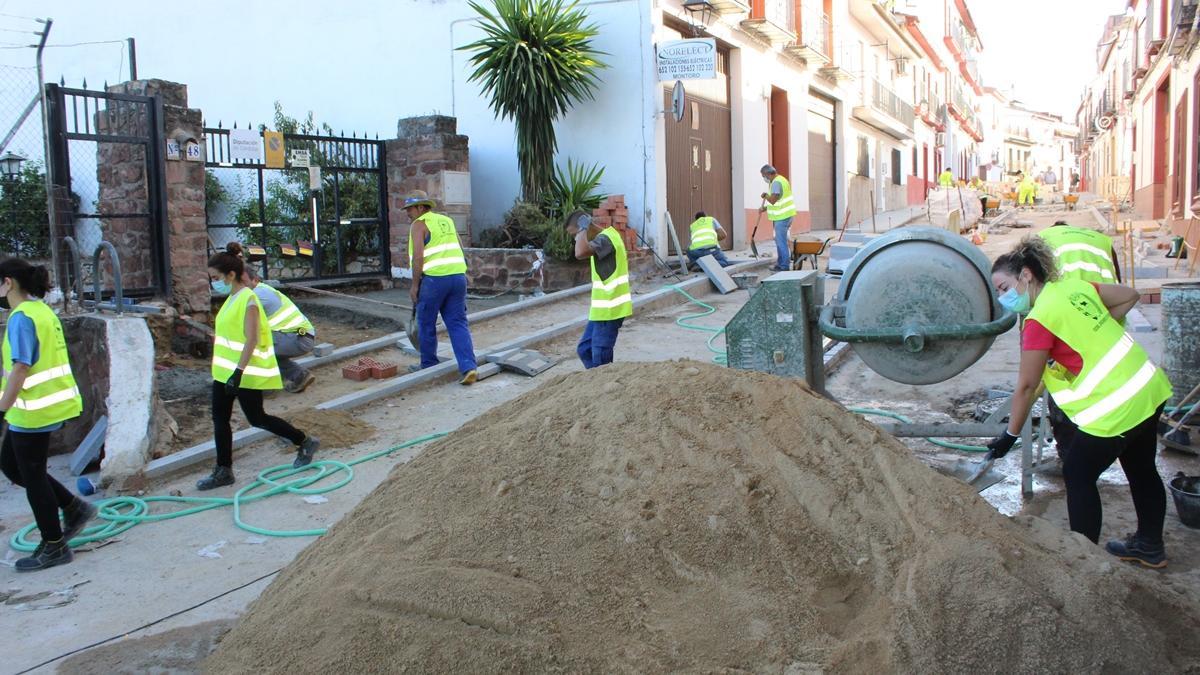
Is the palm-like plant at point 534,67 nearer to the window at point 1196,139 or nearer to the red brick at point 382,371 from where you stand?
the red brick at point 382,371

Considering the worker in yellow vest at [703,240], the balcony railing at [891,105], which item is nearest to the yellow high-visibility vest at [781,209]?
the worker in yellow vest at [703,240]

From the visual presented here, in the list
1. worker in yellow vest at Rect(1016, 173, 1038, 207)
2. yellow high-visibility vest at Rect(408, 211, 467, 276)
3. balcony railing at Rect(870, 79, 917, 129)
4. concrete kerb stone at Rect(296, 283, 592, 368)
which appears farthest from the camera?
worker in yellow vest at Rect(1016, 173, 1038, 207)

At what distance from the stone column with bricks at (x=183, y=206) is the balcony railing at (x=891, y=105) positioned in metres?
24.6

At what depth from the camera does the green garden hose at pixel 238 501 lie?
5.00 meters

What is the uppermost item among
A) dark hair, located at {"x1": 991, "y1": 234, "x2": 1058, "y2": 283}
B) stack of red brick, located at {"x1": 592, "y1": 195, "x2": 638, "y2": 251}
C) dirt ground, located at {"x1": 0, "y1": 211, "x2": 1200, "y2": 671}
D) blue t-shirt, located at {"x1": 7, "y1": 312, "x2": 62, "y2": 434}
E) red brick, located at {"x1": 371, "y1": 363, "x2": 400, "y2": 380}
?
stack of red brick, located at {"x1": 592, "y1": 195, "x2": 638, "y2": 251}

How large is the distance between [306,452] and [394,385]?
1856mm

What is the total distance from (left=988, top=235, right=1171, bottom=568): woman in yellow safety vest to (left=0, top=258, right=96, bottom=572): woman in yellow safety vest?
4.54m

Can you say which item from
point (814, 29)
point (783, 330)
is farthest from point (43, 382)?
point (814, 29)

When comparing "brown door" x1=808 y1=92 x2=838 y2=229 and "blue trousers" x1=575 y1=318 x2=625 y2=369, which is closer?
"blue trousers" x1=575 y1=318 x2=625 y2=369

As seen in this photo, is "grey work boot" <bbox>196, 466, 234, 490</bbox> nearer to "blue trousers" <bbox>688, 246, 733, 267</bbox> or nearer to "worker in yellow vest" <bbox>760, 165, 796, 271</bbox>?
"blue trousers" <bbox>688, 246, 733, 267</bbox>

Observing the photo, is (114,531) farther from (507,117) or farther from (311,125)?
(311,125)

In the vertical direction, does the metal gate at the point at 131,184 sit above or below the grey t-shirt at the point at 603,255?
above

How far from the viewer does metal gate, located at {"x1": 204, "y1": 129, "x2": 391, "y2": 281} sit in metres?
12.9

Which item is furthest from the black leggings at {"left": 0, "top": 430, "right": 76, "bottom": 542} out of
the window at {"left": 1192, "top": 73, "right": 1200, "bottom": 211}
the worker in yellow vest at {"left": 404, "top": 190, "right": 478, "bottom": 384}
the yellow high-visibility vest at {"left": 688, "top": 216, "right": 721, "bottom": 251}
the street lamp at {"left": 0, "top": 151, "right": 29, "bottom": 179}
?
the window at {"left": 1192, "top": 73, "right": 1200, "bottom": 211}
